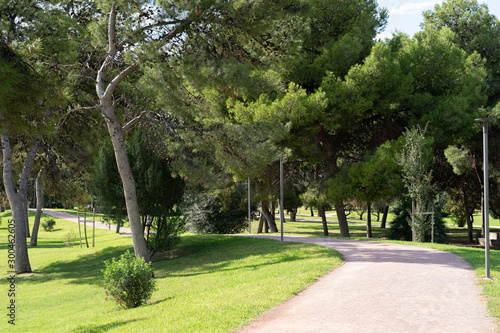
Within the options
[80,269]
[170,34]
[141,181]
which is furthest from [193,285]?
[80,269]

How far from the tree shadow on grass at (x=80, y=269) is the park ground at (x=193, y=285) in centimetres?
5

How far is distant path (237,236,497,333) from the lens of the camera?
236 inches

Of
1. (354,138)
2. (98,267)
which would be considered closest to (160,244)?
(98,267)

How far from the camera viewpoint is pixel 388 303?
717 cm

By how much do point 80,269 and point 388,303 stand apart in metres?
15.7

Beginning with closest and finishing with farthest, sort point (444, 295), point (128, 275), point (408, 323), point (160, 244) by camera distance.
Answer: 1. point (408, 323)
2. point (444, 295)
3. point (128, 275)
4. point (160, 244)

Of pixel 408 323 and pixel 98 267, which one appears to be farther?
pixel 98 267

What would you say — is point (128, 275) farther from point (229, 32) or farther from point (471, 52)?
point (471, 52)

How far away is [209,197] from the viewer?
3200 cm

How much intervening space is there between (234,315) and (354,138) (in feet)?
57.8

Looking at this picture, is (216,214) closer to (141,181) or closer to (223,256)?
(141,181)

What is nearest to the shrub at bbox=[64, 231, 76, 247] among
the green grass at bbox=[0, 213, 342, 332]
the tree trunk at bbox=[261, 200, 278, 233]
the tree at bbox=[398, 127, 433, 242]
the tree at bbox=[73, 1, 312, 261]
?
the green grass at bbox=[0, 213, 342, 332]

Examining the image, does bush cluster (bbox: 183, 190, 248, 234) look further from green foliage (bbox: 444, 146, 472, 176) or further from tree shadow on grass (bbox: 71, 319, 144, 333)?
tree shadow on grass (bbox: 71, 319, 144, 333)

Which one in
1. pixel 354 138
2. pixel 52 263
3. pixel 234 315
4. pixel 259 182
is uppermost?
pixel 354 138
